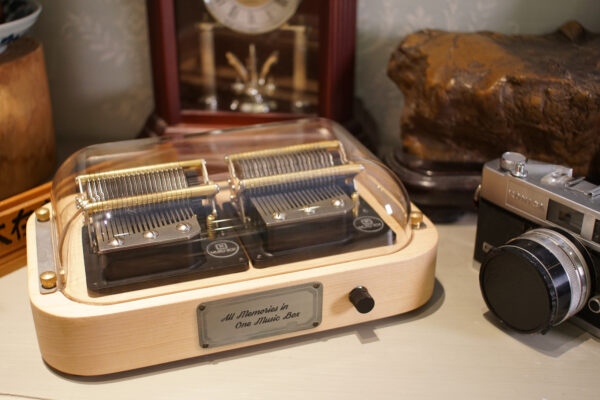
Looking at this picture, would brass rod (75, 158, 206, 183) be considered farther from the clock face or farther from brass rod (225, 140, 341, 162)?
the clock face

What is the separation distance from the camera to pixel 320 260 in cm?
64

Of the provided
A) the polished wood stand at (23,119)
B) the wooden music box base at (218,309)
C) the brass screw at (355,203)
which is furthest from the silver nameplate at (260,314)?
the polished wood stand at (23,119)

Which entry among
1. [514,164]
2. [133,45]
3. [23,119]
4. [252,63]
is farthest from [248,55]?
[514,164]

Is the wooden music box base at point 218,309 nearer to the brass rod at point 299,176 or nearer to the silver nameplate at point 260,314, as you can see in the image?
the silver nameplate at point 260,314

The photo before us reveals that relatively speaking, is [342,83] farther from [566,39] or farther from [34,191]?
[34,191]

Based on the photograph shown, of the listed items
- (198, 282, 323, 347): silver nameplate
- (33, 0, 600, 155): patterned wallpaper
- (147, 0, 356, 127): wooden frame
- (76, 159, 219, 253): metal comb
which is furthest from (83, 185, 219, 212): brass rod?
(33, 0, 600, 155): patterned wallpaper

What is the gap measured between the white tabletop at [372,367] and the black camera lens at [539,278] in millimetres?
39

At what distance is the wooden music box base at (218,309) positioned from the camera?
564mm

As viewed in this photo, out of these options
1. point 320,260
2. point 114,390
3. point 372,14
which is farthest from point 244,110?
point 114,390

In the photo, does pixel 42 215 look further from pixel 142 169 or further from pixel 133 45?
pixel 133 45

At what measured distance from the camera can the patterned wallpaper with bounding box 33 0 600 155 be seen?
0.94 metres

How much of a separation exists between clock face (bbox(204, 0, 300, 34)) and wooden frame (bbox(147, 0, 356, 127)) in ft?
0.16

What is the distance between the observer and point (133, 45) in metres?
1.00

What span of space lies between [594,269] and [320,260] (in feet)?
0.84
